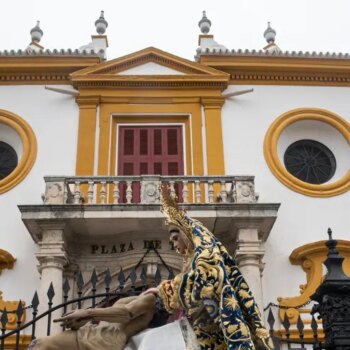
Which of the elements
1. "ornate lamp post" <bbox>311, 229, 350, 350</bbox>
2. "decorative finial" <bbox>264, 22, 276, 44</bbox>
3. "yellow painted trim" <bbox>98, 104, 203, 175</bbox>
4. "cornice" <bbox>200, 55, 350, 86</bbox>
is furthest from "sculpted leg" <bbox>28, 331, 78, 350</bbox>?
"decorative finial" <bbox>264, 22, 276, 44</bbox>

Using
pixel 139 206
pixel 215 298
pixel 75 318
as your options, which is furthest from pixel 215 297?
pixel 139 206

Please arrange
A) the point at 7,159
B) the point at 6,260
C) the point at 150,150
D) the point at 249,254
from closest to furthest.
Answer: the point at 249,254 → the point at 6,260 → the point at 150,150 → the point at 7,159

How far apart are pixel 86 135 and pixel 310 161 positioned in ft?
17.8

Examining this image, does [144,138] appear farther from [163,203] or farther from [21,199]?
[163,203]

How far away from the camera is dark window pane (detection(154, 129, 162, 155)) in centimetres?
1396

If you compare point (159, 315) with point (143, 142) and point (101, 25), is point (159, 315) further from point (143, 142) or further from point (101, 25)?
point (101, 25)

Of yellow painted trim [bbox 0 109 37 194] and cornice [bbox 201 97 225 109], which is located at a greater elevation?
cornice [bbox 201 97 225 109]

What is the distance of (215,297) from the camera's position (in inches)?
151

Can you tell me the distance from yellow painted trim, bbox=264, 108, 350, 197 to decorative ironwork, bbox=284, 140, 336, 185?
0.49 m

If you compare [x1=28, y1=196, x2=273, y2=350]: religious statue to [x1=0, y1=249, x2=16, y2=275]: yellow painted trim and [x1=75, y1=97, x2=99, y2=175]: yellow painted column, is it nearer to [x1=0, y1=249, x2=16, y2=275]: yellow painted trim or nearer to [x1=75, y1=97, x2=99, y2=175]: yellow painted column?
[x1=0, y1=249, x2=16, y2=275]: yellow painted trim

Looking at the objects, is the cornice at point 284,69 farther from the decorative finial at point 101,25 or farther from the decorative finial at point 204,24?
the decorative finial at point 101,25

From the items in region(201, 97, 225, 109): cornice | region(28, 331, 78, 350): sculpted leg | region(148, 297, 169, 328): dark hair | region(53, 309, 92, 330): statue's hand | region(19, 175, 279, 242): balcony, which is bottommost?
region(28, 331, 78, 350): sculpted leg

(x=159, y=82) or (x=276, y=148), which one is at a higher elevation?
(x=159, y=82)

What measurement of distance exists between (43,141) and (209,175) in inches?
158
